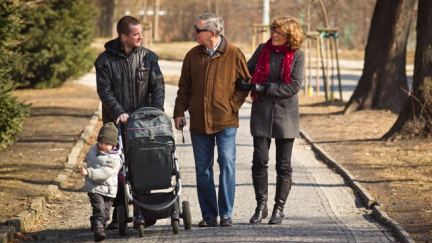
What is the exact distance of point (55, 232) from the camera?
401 inches

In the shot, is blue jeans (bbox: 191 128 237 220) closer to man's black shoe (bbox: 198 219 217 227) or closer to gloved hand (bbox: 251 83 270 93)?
man's black shoe (bbox: 198 219 217 227)

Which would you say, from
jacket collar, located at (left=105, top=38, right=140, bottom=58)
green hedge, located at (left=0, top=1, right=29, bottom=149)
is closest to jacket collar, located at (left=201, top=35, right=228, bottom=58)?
jacket collar, located at (left=105, top=38, right=140, bottom=58)

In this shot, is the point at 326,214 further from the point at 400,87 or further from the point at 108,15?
the point at 108,15

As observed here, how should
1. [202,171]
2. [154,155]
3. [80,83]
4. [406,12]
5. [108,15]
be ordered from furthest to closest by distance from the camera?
[108,15], [80,83], [406,12], [202,171], [154,155]

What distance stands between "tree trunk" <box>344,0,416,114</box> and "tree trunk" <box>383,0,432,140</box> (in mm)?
5435

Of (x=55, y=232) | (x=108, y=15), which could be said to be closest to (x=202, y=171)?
(x=55, y=232)

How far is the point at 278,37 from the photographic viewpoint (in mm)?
9812

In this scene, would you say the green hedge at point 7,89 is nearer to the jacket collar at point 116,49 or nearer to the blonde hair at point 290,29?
the jacket collar at point 116,49

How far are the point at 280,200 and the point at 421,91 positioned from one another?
7.82 metres

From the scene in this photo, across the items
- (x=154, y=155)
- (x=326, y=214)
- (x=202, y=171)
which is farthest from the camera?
(x=326, y=214)

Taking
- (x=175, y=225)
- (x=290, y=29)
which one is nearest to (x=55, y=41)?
(x=290, y=29)

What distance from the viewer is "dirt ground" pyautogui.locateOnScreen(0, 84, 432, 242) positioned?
11.6 metres

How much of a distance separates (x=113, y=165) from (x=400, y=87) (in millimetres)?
14713

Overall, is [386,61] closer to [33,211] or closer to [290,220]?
[290,220]
